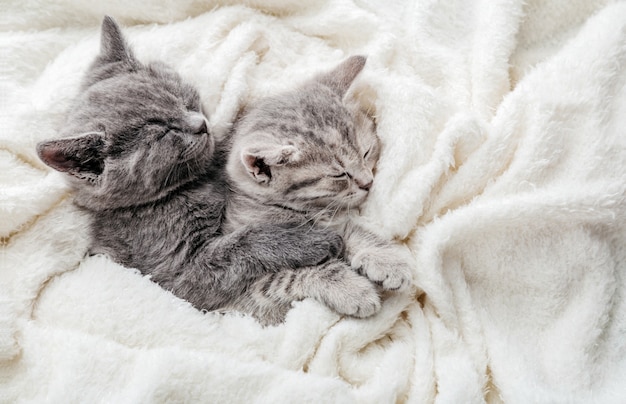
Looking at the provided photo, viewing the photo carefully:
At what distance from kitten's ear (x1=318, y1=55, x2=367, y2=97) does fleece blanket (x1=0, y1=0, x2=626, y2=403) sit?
0.25 ft

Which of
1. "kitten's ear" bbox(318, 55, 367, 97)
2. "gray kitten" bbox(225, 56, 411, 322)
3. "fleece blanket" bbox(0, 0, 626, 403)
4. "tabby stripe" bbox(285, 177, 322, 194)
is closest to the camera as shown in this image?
"fleece blanket" bbox(0, 0, 626, 403)

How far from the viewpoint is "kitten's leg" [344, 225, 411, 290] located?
1.39 metres

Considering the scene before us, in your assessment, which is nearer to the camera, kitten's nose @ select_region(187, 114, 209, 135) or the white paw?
the white paw

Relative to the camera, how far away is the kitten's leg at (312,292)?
54.1 inches

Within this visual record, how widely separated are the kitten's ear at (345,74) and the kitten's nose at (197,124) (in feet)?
1.41

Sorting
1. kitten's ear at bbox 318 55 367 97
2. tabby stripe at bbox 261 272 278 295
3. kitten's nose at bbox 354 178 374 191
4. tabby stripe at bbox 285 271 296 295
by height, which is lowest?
tabby stripe at bbox 261 272 278 295

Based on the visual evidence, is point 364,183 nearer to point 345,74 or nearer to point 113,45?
point 345,74

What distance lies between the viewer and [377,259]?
142 cm

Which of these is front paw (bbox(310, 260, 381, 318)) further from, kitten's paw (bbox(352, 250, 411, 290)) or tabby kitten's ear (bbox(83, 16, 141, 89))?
tabby kitten's ear (bbox(83, 16, 141, 89))

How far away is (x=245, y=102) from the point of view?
182 cm

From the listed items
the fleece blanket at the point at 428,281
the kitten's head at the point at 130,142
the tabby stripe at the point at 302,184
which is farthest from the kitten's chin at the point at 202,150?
the tabby stripe at the point at 302,184

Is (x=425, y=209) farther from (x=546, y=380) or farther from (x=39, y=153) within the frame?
(x=39, y=153)

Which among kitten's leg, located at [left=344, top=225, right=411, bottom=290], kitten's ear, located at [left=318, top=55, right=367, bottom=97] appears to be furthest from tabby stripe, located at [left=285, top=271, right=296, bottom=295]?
kitten's ear, located at [left=318, top=55, right=367, bottom=97]

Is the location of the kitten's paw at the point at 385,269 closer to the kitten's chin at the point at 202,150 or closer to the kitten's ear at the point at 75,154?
the kitten's chin at the point at 202,150
